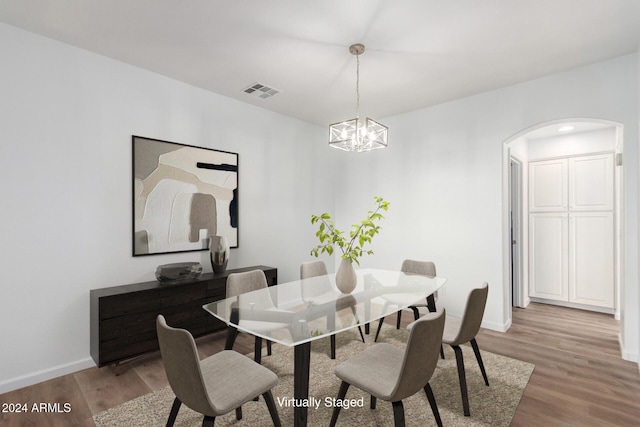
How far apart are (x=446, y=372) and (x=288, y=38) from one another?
3.08m

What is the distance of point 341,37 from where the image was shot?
2.56 meters

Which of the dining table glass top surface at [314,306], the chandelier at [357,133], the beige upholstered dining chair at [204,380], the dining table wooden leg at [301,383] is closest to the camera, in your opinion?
the beige upholstered dining chair at [204,380]

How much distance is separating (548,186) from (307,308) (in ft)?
14.8

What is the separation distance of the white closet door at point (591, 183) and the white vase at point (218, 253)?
483 cm

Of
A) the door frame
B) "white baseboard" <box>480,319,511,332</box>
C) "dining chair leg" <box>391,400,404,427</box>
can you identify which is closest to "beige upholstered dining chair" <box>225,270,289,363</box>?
"dining chair leg" <box>391,400,404,427</box>

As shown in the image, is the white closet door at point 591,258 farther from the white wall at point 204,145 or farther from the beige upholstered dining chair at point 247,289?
the beige upholstered dining chair at point 247,289

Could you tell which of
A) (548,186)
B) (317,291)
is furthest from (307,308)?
(548,186)

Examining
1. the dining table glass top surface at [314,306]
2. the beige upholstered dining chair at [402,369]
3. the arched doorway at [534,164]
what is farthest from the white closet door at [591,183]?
the beige upholstered dining chair at [402,369]

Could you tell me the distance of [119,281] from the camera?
9.71ft

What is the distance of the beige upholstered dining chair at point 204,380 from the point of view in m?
1.35

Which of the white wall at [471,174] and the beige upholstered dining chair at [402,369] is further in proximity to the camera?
the white wall at [471,174]

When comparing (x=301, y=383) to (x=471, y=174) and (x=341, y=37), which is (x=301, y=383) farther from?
(x=471, y=174)

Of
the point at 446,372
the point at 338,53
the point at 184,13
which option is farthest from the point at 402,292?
the point at 184,13

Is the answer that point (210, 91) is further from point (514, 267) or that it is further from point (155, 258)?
point (514, 267)
